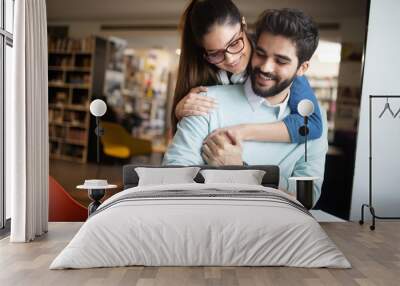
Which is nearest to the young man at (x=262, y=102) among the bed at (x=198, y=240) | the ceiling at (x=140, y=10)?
the ceiling at (x=140, y=10)

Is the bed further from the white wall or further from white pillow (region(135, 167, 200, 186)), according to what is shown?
the white wall

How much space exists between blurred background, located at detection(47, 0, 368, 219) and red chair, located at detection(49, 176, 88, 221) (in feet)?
0.53

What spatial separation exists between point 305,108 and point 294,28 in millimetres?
950

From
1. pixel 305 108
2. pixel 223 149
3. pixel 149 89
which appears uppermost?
pixel 149 89

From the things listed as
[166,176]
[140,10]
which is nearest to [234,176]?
[166,176]

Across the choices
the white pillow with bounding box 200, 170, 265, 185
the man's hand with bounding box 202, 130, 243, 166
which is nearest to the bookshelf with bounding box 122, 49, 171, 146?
the man's hand with bounding box 202, 130, 243, 166

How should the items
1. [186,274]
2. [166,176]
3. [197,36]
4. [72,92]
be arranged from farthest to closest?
[72,92], [197,36], [166,176], [186,274]

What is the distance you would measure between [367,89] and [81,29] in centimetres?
353

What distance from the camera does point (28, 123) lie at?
4.77 metres

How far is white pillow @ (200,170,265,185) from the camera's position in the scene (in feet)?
18.0

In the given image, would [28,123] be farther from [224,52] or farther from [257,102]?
[257,102]

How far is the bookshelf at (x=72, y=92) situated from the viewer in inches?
243

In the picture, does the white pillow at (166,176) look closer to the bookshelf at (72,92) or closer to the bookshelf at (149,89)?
the bookshelf at (149,89)

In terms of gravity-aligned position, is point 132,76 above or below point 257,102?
above
